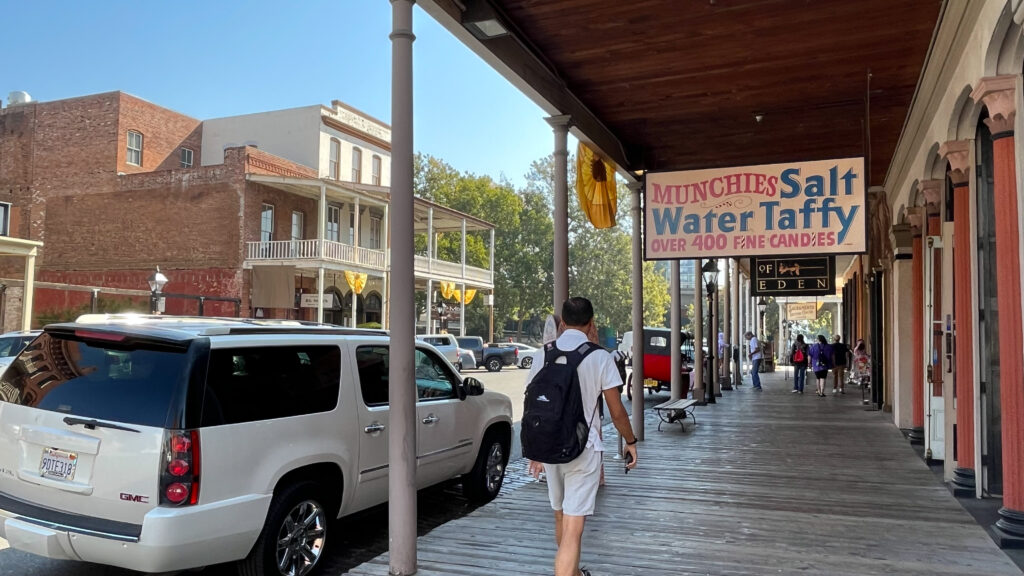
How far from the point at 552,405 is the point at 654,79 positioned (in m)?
4.75

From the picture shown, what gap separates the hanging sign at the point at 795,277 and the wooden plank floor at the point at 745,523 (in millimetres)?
8303

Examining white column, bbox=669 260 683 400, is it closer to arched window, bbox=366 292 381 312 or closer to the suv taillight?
the suv taillight

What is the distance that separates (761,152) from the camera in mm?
10781

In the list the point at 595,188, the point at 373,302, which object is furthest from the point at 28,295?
the point at 595,188

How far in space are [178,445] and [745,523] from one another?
4.20 meters

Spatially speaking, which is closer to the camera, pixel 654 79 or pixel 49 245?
pixel 654 79

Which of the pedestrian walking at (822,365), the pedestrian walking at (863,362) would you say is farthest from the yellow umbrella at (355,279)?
the pedestrian walking at (863,362)

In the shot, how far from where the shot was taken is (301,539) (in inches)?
195

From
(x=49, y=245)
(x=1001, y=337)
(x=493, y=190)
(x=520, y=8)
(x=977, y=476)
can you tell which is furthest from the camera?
(x=493, y=190)

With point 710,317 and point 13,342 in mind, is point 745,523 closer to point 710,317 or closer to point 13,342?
point 13,342

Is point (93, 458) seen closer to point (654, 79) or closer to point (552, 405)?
point (552, 405)

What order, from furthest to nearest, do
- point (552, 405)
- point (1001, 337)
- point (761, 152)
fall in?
point (761, 152) < point (1001, 337) < point (552, 405)

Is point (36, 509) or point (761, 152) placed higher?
point (761, 152)

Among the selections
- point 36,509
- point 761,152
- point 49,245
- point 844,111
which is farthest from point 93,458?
point 49,245
